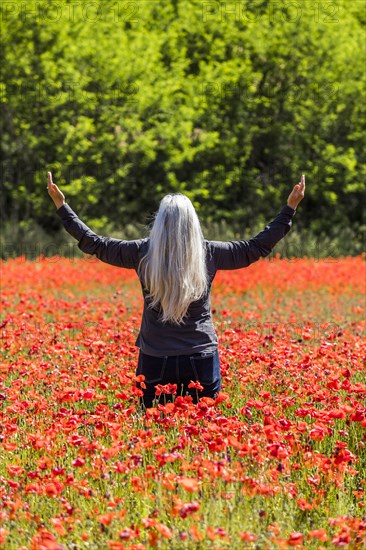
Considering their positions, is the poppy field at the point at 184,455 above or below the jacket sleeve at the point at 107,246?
below

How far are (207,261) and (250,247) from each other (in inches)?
11.0

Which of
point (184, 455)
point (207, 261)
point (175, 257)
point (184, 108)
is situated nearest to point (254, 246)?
point (207, 261)

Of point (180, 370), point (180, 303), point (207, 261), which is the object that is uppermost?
point (207, 261)

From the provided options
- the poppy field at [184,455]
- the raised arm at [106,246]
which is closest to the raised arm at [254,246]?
the raised arm at [106,246]

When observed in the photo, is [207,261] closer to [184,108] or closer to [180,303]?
[180,303]

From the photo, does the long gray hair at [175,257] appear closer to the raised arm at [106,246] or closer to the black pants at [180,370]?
the raised arm at [106,246]

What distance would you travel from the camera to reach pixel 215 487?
155 inches

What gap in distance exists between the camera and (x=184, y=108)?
23.1 m

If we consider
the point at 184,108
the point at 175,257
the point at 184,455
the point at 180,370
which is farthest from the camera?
the point at 184,108

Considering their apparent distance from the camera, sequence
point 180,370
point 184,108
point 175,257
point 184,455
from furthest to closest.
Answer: point 184,108
point 180,370
point 175,257
point 184,455

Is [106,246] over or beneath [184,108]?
beneath

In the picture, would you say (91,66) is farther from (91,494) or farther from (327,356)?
(91,494)

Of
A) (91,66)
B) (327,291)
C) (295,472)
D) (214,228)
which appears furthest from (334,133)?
(295,472)

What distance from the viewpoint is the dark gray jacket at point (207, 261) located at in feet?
17.2
